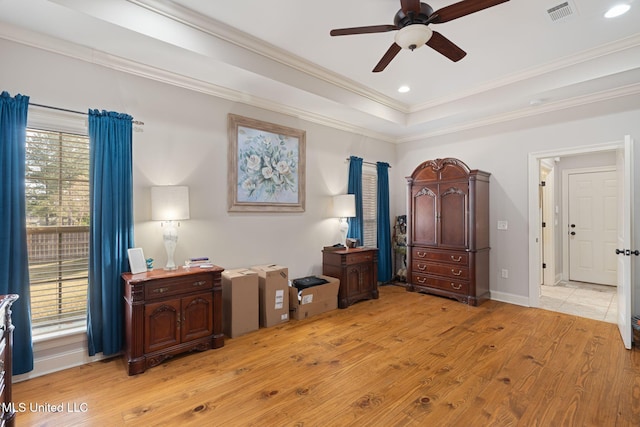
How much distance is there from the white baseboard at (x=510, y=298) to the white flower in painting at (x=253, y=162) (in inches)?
154

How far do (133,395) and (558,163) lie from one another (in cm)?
712

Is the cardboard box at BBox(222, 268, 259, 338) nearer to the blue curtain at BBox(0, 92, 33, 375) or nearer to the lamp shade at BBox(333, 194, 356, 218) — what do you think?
the blue curtain at BBox(0, 92, 33, 375)

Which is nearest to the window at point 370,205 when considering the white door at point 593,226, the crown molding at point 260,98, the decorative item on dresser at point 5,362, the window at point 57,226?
the crown molding at point 260,98

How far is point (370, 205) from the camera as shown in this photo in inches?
217

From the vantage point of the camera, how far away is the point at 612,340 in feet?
10.3

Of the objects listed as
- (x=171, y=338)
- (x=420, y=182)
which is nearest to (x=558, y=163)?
(x=420, y=182)

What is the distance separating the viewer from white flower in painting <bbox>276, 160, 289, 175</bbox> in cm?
415

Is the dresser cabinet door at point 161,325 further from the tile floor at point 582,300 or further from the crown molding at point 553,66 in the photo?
the tile floor at point 582,300

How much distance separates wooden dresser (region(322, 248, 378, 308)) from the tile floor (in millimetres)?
2351

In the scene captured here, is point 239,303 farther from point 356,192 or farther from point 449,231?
point 449,231

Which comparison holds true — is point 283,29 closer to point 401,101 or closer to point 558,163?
point 401,101

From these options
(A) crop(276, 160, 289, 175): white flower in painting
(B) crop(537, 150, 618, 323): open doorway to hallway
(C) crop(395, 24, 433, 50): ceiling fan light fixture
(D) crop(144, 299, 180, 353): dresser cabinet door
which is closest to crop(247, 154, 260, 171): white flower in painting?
(A) crop(276, 160, 289, 175): white flower in painting

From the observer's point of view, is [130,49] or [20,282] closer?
[20,282]

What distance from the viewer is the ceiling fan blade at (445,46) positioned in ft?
7.75
